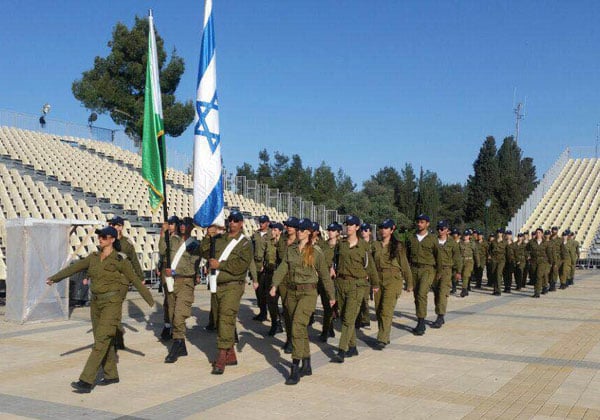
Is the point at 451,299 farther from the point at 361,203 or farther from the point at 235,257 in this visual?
the point at 361,203

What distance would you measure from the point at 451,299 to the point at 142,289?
34.9ft

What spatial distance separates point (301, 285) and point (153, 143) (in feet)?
9.10

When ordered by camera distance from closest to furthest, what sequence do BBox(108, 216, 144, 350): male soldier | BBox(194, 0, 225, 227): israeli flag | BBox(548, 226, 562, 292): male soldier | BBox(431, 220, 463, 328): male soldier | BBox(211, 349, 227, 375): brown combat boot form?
BBox(211, 349, 227, 375): brown combat boot < BBox(194, 0, 225, 227): israeli flag < BBox(108, 216, 144, 350): male soldier < BBox(431, 220, 463, 328): male soldier < BBox(548, 226, 562, 292): male soldier

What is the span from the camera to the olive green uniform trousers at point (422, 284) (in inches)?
414

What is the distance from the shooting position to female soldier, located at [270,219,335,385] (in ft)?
23.5

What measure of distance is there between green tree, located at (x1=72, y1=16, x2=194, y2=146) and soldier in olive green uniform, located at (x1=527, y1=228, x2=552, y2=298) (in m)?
30.1

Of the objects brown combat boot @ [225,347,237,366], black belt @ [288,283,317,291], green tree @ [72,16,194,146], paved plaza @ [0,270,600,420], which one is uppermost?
green tree @ [72,16,194,146]

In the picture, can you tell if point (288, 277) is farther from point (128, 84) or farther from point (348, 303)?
point (128, 84)

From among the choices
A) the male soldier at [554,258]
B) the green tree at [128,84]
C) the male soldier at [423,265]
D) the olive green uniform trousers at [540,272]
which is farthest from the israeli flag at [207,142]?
the green tree at [128,84]

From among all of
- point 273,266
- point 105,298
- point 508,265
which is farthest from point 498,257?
point 105,298

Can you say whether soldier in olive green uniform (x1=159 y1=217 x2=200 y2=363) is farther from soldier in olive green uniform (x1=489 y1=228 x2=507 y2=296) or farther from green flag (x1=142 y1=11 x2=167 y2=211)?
soldier in olive green uniform (x1=489 y1=228 x2=507 y2=296)

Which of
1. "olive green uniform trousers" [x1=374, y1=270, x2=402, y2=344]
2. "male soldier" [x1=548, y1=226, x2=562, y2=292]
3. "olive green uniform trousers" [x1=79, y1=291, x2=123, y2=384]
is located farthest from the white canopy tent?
"male soldier" [x1=548, y1=226, x2=562, y2=292]

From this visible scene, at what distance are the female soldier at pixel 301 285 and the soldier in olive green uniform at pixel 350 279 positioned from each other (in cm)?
72

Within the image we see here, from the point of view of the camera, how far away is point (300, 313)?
285 inches
